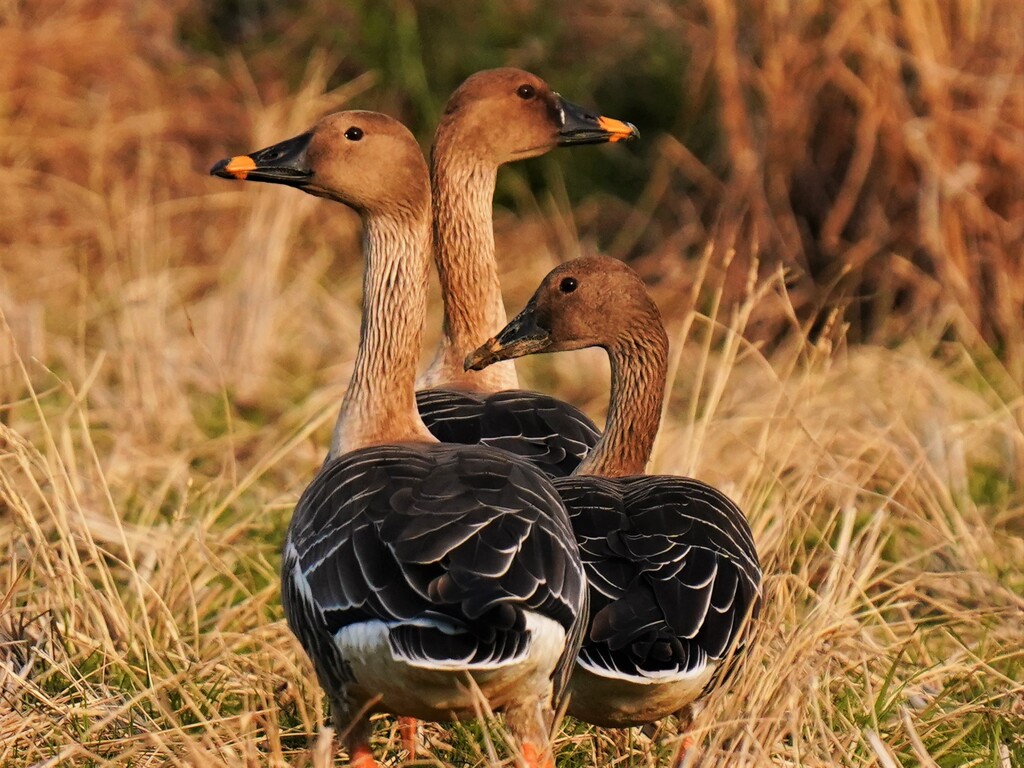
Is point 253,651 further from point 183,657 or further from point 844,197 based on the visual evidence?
point 844,197

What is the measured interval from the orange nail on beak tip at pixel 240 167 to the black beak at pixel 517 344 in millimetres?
947

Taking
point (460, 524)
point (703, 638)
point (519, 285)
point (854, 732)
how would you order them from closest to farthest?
point (460, 524) < point (703, 638) < point (854, 732) < point (519, 285)

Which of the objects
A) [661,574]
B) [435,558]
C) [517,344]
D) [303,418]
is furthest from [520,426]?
[303,418]

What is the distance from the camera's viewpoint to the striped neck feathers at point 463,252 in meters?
6.25

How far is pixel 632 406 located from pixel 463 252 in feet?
4.79

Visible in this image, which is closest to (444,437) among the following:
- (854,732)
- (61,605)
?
(61,605)

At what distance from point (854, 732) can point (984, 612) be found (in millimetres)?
1073

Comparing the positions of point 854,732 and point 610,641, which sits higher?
point 610,641

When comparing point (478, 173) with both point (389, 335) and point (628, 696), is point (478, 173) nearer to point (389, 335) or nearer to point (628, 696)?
point (389, 335)

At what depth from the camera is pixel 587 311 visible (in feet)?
17.3

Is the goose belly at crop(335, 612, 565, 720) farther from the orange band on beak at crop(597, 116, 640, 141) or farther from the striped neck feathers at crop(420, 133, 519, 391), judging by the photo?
the orange band on beak at crop(597, 116, 640, 141)

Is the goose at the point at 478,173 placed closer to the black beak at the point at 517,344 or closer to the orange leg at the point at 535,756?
the black beak at the point at 517,344

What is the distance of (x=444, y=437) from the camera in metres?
5.45

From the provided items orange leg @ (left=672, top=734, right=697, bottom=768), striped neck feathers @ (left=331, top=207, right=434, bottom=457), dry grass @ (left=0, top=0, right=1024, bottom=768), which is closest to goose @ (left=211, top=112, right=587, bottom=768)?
striped neck feathers @ (left=331, top=207, right=434, bottom=457)
